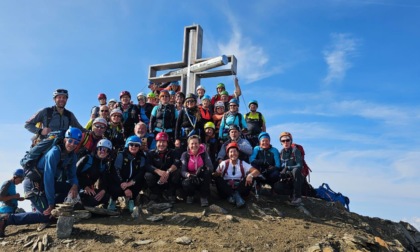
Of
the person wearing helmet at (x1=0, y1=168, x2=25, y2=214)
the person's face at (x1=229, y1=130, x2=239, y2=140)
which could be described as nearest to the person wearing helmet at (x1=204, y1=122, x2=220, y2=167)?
the person's face at (x1=229, y1=130, x2=239, y2=140)

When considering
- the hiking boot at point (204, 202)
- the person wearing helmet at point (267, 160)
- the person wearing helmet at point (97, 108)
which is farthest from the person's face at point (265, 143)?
the person wearing helmet at point (97, 108)

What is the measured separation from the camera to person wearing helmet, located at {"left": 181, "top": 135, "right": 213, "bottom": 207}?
8.59m

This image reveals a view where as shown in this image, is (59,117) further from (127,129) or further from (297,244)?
(297,244)

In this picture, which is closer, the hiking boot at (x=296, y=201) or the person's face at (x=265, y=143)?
the hiking boot at (x=296, y=201)

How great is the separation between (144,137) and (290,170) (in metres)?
4.45

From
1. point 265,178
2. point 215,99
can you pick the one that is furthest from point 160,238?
point 215,99

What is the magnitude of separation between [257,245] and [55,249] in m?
4.17

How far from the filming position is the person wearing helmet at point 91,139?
27.8 ft

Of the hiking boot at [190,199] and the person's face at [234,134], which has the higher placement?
the person's face at [234,134]

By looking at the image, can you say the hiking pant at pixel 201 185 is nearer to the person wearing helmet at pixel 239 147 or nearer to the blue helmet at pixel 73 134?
the person wearing helmet at pixel 239 147

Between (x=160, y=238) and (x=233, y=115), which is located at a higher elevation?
(x=233, y=115)

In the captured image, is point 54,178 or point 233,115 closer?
point 54,178

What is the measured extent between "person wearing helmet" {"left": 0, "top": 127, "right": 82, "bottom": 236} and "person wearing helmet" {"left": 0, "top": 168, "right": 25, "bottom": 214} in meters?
2.12

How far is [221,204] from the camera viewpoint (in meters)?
8.99
